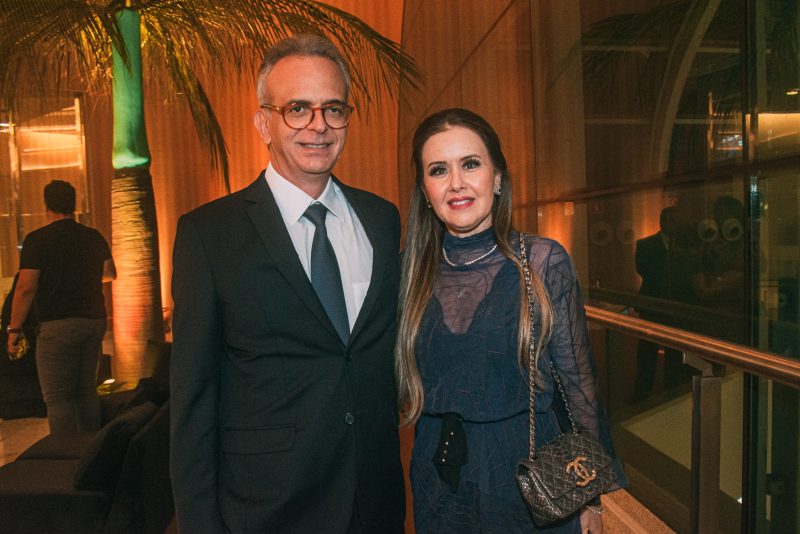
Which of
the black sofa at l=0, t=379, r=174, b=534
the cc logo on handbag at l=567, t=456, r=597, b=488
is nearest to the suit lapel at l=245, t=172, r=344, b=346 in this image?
the cc logo on handbag at l=567, t=456, r=597, b=488

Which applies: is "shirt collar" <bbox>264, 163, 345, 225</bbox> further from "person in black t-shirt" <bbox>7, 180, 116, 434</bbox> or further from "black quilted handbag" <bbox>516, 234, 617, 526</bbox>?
"person in black t-shirt" <bbox>7, 180, 116, 434</bbox>

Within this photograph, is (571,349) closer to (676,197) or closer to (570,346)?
(570,346)

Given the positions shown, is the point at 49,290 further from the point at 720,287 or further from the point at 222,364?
the point at 720,287

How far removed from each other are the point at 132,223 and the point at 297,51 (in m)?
4.57

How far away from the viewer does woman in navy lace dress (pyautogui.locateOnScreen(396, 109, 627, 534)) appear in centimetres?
175

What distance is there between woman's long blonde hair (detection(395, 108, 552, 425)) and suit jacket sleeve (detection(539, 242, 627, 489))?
38 millimetres

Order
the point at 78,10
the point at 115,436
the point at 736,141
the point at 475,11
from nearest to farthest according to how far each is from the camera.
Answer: the point at 736,141 < the point at 115,436 < the point at 78,10 < the point at 475,11

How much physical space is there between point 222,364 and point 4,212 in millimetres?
9088

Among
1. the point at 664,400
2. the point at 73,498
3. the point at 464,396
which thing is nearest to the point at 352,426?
the point at 464,396

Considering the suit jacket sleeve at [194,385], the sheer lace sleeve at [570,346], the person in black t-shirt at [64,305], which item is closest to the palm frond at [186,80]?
the person in black t-shirt at [64,305]

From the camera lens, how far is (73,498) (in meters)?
3.51

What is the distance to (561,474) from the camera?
1653 mm

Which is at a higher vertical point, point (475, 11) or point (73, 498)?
point (475, 11)

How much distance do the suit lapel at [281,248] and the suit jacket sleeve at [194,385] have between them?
5.9 inches
